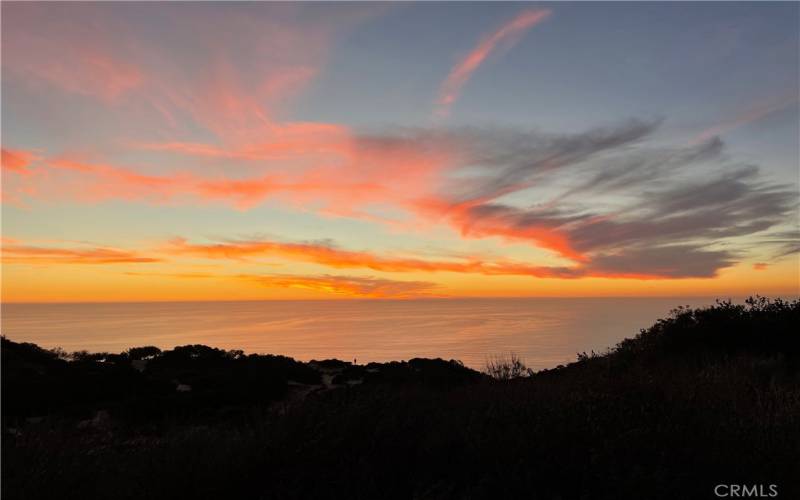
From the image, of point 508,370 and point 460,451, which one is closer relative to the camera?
point 460,451

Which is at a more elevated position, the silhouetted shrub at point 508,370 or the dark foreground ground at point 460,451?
the dark foreground ground at point 460,451

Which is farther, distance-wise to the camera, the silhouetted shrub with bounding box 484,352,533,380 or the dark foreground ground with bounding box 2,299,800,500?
the silhouetted shrub with bounding box 484,352,533,380

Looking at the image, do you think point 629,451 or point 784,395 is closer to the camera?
point 629,451

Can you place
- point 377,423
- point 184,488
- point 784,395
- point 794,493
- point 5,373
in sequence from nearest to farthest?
point 794,493 → point 184,488 → point 377,423 → point 784,395 → point 5,373

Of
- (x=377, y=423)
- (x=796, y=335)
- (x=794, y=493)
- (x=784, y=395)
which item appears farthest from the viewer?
(x=796, y=335)

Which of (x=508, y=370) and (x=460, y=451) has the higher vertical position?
(x=460, y=451)

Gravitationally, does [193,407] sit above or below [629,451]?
below

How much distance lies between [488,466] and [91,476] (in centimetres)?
377

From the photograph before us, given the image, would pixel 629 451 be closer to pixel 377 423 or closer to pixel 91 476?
pixel 377 423

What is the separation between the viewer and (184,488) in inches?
177

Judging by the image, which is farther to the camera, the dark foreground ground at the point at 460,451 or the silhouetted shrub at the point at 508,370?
the silhouetted shrub at the point at 508,370

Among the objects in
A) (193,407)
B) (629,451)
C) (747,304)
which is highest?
(747,304)

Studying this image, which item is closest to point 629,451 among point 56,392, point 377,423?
point 377,423

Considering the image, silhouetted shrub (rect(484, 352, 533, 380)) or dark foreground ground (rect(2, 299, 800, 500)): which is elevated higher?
dark foreground ground (rect(2, 299, 800, 500))
